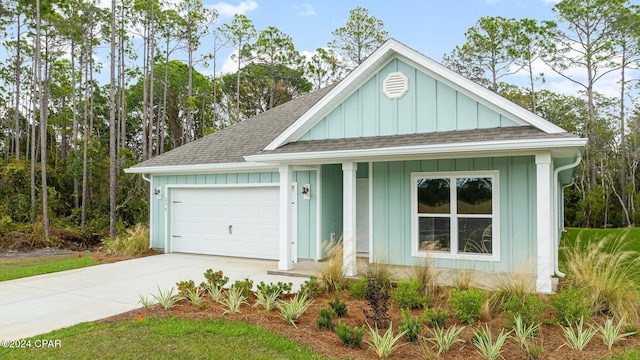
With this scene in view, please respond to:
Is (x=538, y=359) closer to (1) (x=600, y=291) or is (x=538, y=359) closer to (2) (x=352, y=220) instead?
(1) (x=600, y=291)

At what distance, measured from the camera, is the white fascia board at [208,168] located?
10.7 m

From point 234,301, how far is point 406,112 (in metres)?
4.89

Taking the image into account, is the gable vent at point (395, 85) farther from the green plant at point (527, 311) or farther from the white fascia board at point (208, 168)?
the green plant at point (527, 311)

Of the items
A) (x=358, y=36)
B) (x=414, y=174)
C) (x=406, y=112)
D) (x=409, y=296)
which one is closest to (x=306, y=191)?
(x=414, y=174)

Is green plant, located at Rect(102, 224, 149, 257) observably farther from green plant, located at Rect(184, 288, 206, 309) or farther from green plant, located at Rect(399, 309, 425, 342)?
green plant, located at Rect(399, 309, 425, 342)

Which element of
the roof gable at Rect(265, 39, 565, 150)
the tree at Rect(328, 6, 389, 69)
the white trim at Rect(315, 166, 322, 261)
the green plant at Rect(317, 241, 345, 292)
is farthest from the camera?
the tree at Rect(328, 6, 389, 69)

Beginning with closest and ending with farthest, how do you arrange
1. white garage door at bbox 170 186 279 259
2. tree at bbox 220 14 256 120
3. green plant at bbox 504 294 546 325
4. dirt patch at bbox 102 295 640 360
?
dirt patch at bbox 102 295 640 360 → green plant at bbox 504 294 546 325 → white garage door at bbox 170 186 279 259 → tree at bbox 220 14 256 120

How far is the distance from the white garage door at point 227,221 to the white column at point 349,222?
2823mm

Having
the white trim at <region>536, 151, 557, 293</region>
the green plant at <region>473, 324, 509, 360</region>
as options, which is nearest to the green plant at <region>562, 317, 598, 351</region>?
the green plant at <region>473, 324, 509, 360</region>

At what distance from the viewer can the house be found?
24.4 feet

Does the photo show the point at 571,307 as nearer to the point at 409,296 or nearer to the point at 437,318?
the point at 437,318

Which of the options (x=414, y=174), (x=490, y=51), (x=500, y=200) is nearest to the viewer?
→ (x=500, y=200)

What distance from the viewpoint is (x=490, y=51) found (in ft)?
90.1

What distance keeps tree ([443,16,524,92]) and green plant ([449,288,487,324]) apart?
24.2m
